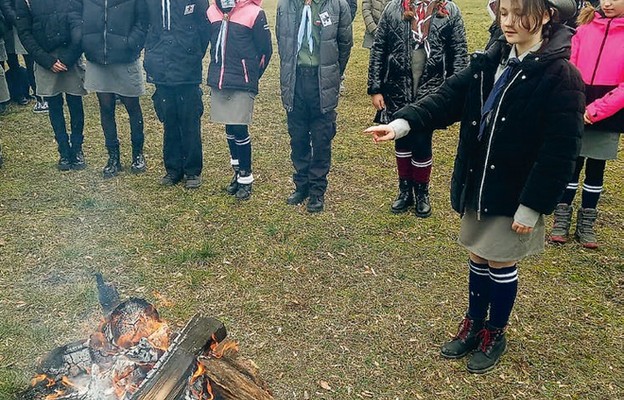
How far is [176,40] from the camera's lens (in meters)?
5.91

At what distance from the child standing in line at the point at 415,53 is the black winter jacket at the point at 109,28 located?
256cm

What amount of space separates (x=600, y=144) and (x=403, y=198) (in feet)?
6.22

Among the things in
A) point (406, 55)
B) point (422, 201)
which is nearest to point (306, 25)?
point (406, 55)

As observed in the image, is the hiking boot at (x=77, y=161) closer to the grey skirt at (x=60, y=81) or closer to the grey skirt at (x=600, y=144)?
the grey skirt at (x=60, y=81)

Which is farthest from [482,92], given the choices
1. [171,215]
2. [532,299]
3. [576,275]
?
[171,215]

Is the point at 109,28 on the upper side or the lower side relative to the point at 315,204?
upper

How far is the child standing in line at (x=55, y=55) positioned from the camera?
6.23 meters

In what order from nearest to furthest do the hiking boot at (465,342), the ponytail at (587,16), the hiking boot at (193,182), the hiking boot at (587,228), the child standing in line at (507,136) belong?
the child standing in line at (507,136)
the hiking boot at (465,342)
the ponytail at (587,16)
the hiking boot at (587,228)
the hiking boot at (193,182)

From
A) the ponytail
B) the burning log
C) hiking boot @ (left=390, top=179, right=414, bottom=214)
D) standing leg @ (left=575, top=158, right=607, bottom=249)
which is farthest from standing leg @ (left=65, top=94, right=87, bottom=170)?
standing leg @ (left=575, top=158, right=607, bottom=249)

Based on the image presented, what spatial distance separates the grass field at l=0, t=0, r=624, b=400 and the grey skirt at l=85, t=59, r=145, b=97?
1030 mm

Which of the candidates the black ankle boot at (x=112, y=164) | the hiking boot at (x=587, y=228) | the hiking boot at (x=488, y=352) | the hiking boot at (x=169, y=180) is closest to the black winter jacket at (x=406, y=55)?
the hiking boot at (x=587, y=228)

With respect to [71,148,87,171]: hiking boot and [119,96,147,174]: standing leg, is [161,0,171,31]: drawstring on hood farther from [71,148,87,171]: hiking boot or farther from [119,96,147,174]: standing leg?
[71,148,87,171]: hiking boot

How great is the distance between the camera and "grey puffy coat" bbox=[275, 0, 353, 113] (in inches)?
217

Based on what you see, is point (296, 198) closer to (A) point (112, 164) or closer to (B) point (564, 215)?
(A) point (112, 164)
